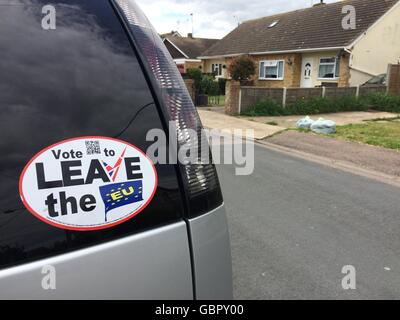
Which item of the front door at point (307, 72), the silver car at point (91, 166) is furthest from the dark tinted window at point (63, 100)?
the front door at point (307, 72)

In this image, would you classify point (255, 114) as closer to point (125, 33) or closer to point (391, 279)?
point (391, 279)

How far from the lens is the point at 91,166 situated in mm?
1180

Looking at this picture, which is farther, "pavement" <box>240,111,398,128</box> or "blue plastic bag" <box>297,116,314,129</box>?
"pavement" <box>240,111,398,128</box>

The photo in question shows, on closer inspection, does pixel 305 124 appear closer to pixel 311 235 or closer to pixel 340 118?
pixel 340 118

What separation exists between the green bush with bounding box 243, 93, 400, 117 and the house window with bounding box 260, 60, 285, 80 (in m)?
8.91

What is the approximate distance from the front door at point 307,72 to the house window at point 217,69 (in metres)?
9.51

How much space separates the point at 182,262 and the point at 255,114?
14108mm

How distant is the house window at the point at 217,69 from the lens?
107ft

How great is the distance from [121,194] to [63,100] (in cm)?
35

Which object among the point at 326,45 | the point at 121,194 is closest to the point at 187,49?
the point at 326,45

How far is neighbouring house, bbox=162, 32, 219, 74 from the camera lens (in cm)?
3912

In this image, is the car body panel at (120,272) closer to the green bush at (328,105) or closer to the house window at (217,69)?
the green bush at (328,105)

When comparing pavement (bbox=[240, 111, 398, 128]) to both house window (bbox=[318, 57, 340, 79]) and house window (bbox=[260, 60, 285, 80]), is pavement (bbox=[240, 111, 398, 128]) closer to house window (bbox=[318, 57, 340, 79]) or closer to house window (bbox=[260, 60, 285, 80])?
house window (bbox=[318, 57, 340, 79])

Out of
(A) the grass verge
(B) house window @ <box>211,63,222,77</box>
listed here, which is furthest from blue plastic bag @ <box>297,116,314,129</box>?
(B) house window @ <box>211,63,222,77</box>
